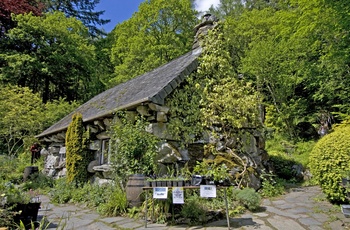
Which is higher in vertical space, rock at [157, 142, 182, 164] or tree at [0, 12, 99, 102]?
tree at [0, 12, 99, 102]

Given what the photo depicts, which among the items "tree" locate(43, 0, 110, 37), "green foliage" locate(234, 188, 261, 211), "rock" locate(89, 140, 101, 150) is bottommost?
"green foliage" locate(234, 188, 261, 211)

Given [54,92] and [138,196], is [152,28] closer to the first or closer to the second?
[54,92]

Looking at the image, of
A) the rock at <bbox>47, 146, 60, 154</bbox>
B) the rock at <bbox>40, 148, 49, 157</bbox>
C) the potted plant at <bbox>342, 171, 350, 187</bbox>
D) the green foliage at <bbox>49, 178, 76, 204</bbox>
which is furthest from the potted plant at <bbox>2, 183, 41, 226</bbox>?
the rock at <bbox>40, 148, 49, 157</bbox>

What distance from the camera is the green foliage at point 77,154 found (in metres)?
7.49

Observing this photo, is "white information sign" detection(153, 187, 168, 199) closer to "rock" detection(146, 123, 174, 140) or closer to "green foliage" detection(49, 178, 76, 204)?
"rock" detection(146, 123, 174, 140)

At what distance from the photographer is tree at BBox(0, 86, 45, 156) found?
11984 millimetres

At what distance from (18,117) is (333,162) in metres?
12.7

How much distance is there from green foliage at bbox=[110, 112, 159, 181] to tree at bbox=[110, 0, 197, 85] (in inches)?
481

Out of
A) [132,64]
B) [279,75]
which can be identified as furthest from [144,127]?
[132,64]

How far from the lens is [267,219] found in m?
4.45

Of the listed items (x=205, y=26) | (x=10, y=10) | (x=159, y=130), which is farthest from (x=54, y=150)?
(x=10, y=10)

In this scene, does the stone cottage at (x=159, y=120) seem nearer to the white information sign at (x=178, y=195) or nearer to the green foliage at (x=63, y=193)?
the green foliage at (x=63, y=193)

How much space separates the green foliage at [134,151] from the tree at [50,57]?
1400 cm

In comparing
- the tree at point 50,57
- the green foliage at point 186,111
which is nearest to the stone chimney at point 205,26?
the green foliage at point 186,111
